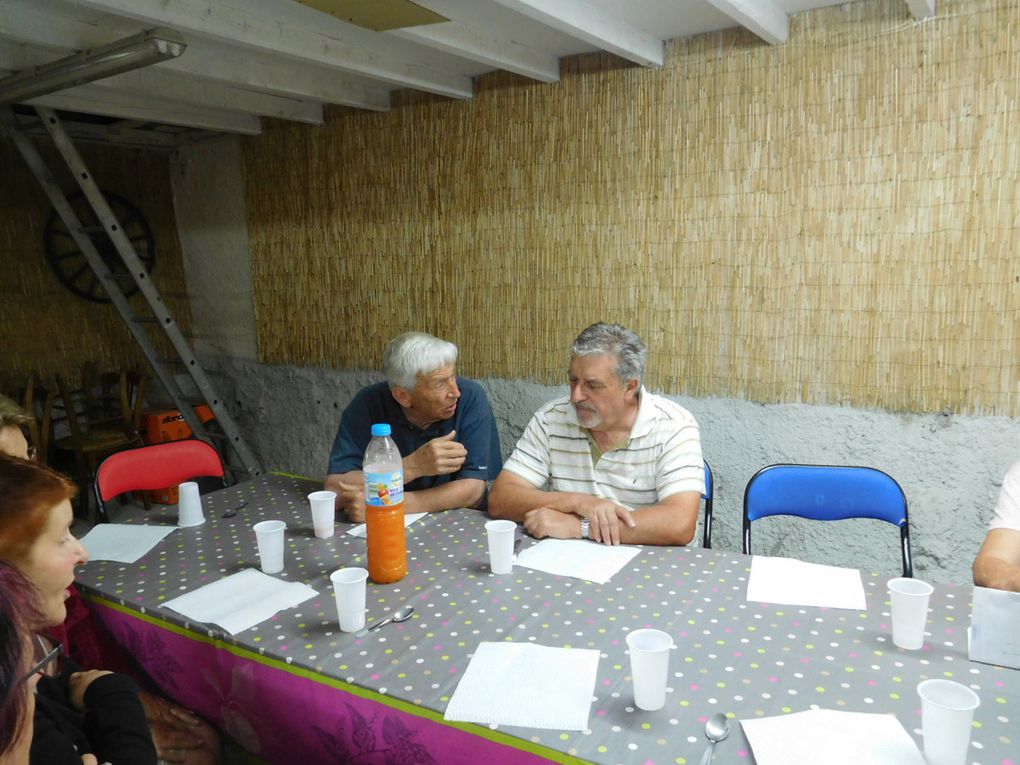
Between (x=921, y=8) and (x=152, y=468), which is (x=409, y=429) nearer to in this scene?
(x=152, y=468)

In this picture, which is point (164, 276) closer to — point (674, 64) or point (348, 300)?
point (348, 300)

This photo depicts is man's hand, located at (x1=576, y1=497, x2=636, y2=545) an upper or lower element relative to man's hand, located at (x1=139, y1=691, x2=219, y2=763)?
upper

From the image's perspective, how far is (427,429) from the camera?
2553mm

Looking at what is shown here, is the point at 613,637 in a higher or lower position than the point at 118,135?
lower

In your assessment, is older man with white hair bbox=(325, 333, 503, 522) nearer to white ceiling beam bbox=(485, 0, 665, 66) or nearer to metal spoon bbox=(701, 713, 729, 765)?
white ceiling beam bbox=(485, 0, 665, 66)

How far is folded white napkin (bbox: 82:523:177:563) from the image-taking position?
1873mm

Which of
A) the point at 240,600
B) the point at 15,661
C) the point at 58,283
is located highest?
the point at 58,283

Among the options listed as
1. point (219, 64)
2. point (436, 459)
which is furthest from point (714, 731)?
point (219, 64)

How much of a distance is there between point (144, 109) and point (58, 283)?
180 cm

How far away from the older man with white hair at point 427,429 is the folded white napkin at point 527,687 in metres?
0.94

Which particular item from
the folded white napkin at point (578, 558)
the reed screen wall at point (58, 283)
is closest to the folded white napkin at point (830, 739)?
the folded white napkin at point (578, 558)

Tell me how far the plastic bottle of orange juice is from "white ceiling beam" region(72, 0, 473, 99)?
1.67m

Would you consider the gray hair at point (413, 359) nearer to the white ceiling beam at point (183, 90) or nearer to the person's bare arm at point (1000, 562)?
the person's bare arm at point (1000, 562)

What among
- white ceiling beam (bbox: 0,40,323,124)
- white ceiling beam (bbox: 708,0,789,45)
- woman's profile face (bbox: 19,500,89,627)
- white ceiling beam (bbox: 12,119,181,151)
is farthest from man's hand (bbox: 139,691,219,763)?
white ceiling beam (bbox: 12,119,181,151)
